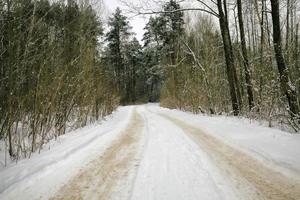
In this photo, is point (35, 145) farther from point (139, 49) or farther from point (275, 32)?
point (139, 49)

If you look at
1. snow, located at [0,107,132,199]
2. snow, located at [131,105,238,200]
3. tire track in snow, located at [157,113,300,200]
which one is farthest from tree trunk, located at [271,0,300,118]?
snow, located at [0,107,132,199]

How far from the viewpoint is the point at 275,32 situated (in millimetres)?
7695

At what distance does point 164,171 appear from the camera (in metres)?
3.92

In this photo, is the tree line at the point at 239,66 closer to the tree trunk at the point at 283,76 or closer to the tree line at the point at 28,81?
the tree trunk at the point at 283,76

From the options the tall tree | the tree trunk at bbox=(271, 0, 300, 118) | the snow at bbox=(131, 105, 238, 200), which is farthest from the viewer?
the tall tree

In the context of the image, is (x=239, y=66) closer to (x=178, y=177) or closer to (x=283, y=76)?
(x=283, y=76)

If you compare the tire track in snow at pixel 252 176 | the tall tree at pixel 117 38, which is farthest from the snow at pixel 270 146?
the tall tree at pixel 117 38

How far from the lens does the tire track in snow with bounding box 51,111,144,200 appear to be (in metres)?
3.21

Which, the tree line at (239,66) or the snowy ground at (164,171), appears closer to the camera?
the snowy ground at (164,171)

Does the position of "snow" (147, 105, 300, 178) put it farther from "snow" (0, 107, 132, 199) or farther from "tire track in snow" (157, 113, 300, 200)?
"snow" (0, 107, 132, 199)

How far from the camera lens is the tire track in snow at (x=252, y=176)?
10.1ft

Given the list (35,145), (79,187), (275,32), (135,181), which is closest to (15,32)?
(35,145)

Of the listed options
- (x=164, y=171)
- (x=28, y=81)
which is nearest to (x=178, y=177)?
(x=164, y=171)

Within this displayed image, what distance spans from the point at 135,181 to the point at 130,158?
128 cm
